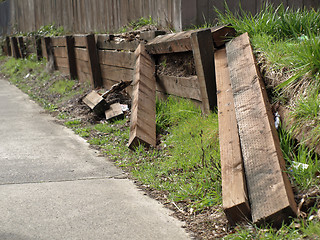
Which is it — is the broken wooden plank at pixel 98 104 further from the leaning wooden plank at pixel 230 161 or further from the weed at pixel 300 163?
the weed at pixel 300 163

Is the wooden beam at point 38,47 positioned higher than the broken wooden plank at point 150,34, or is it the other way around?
the broken wooden plank at point 150,34

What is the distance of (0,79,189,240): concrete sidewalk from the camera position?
3055mm

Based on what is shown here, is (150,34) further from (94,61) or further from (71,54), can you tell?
(71,54)

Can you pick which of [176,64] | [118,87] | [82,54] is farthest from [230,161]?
[82,54]

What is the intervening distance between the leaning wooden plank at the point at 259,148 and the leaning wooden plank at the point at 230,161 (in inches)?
2.1

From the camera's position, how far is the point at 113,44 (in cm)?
769

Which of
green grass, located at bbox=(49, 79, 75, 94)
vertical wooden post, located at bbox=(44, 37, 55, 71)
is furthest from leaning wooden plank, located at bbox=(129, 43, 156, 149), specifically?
vertical wooden post, located at bbox=(44, 37, 55, 71)

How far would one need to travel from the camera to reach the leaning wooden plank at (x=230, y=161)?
281 cm

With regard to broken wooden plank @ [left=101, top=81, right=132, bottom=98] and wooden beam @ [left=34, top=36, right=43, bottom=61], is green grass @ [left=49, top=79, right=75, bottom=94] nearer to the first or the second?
broken wooden plank @ [left=101, top=81, right=132, bottom=98]

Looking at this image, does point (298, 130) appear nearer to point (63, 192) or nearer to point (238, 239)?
point (238, 239)

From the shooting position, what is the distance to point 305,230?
2504 mm

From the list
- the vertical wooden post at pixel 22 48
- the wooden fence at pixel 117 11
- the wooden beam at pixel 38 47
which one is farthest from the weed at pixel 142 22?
the vertical wooden post at pixel 22 48

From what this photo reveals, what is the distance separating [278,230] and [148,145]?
2.46 meters

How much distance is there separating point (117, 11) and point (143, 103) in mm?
3586
